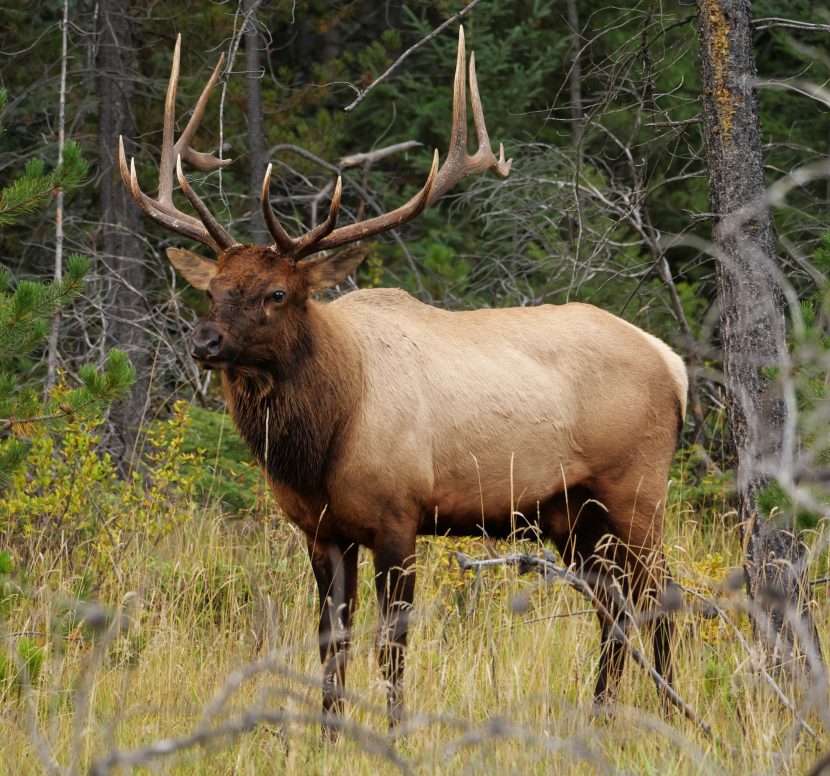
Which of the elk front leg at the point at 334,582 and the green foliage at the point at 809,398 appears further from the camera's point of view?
the elk front leg at the point at 334,582

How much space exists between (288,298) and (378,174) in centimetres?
660

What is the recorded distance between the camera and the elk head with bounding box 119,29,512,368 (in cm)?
521

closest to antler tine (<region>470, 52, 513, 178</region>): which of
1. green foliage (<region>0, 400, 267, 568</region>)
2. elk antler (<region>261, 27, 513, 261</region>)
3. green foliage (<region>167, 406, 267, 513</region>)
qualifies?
elk antler (<region>261, 27, 513, 261</region>)

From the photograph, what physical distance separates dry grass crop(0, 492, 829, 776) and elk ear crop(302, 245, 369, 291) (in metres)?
1.50

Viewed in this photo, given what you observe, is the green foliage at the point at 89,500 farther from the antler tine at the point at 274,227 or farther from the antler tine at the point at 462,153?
the antler tine at the point at 462,153

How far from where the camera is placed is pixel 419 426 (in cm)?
557

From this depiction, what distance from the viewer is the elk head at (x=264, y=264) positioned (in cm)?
521

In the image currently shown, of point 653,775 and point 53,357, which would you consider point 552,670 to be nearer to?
point 653,775

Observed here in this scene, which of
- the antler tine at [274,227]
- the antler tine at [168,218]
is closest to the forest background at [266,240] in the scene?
the antler tine at [168,218]

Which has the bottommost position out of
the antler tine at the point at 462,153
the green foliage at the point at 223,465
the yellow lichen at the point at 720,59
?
the green foliage at the point at 223,465

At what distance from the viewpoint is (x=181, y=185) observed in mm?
5520

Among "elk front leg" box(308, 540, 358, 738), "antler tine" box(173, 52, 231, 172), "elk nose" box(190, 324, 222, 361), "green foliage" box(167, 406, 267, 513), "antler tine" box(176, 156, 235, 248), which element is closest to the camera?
"elk nose" box(190, 324, 222, 361)

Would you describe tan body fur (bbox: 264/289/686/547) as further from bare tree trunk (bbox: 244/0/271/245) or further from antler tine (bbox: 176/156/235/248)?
bare tree trunk (bbox: 244/0/271/245)

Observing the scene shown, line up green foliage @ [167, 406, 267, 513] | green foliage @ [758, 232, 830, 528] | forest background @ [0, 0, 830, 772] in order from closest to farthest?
green foliage @ [758, 232, 830, 528] < forest background @ [0, 0, 830, 772] < green foliage @ [167, 406, 267, 513]
